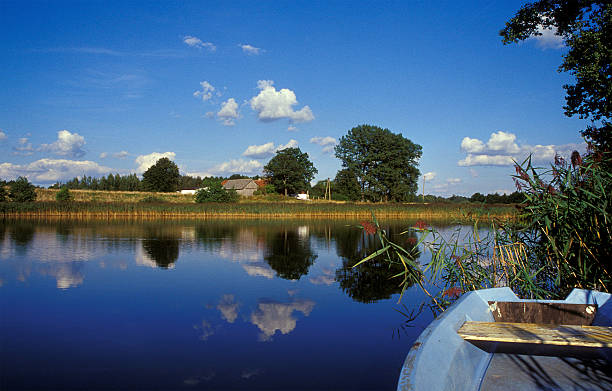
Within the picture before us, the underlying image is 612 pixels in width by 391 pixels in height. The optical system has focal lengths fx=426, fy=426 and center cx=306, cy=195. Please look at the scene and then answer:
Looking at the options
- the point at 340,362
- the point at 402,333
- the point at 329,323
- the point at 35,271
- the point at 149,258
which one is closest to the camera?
the point at 340,362

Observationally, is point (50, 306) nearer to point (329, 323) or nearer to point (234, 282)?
point (234, 282)


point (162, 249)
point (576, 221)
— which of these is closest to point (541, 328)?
point (576, 221)

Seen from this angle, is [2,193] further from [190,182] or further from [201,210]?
[190,182]

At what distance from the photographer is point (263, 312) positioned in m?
6.84

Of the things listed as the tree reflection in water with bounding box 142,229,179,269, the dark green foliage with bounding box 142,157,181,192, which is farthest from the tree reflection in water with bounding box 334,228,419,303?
the dark green foliage with bounding box 142,157,181,192

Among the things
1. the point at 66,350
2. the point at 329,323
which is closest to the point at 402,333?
the point at 329,323

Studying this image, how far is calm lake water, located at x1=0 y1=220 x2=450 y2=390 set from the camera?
4.36 meters

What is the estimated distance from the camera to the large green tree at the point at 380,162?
53.3m

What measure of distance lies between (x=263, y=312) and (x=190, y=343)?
1718 mm

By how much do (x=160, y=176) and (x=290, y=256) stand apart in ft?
215

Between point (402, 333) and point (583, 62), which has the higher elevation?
point (583, 62)

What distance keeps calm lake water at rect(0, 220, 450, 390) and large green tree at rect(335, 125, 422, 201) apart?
41.9 m

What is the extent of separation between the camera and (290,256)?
543 inches

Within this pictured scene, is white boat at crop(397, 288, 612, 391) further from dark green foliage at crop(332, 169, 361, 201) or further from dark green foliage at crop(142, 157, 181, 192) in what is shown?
dark green foliage at crop(142, 157, 181, 192)
